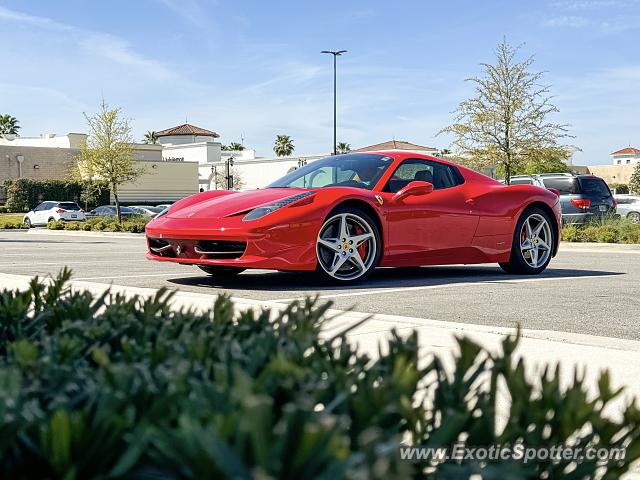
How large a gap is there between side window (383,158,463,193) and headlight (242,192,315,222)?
109cm

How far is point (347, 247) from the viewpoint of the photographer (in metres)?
7.72

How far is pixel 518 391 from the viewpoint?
1540 mm

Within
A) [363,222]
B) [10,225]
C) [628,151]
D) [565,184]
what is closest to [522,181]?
[565,184]

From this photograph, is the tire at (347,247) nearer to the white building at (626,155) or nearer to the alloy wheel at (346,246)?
the alloy wheel at (346,246)

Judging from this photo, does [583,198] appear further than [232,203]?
Yes

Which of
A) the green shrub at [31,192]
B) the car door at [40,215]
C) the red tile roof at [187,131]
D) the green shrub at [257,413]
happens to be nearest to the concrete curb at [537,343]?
the green shrub at [257,413]

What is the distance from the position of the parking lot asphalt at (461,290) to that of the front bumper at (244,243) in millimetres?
274

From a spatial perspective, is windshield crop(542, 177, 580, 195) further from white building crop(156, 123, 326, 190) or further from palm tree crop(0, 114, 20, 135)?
palm tree crop(0, 114, 20, 135)

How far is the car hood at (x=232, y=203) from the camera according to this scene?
24.5ft

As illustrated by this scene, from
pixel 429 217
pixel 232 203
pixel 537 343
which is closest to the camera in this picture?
pixel 537 343

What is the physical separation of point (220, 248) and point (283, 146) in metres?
98.2

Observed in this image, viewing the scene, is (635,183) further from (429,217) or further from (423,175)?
(429,217)

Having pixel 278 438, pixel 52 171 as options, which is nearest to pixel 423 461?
pixel 278 438

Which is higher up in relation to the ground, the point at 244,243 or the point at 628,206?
the point at 244,243
